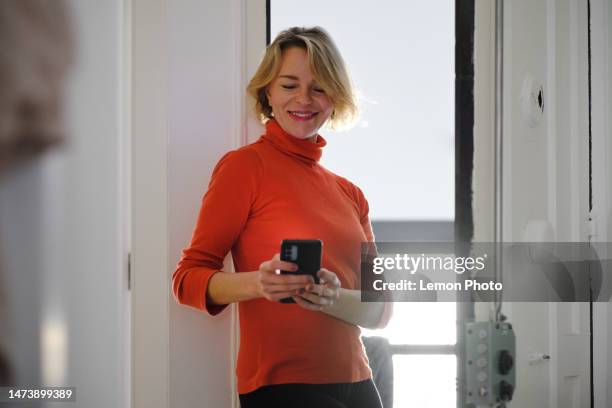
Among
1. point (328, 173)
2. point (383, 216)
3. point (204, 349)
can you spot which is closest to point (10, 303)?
point (204, 349)

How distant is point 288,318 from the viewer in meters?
1.20

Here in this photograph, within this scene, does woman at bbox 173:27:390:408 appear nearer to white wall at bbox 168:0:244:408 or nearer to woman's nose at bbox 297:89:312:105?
woman's nose at bbox 297:89:312:105

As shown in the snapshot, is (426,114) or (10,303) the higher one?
(426,114)

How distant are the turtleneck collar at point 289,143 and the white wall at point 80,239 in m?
0.37

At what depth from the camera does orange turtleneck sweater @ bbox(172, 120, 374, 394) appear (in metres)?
1.18

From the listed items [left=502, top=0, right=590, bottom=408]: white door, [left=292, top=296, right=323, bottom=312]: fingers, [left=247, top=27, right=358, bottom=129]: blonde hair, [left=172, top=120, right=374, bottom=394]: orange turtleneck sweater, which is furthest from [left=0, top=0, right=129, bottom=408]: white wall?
[left=502, top=0, right=590, bottom=408]: white door

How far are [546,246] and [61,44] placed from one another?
0.95 m

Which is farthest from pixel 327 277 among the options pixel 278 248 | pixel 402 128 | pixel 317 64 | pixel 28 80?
pixel 402 128

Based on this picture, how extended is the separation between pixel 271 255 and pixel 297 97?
347 millimetres

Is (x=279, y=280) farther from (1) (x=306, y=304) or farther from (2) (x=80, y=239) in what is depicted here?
(2) (x=80, y=239)

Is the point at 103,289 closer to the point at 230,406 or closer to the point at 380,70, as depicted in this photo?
the point at 230,406

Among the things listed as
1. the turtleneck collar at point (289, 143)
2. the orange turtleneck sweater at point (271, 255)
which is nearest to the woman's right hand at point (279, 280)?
the orange turtleneck sweater at point (271, 255)

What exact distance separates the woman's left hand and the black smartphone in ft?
0.12

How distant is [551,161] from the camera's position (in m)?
1.05
